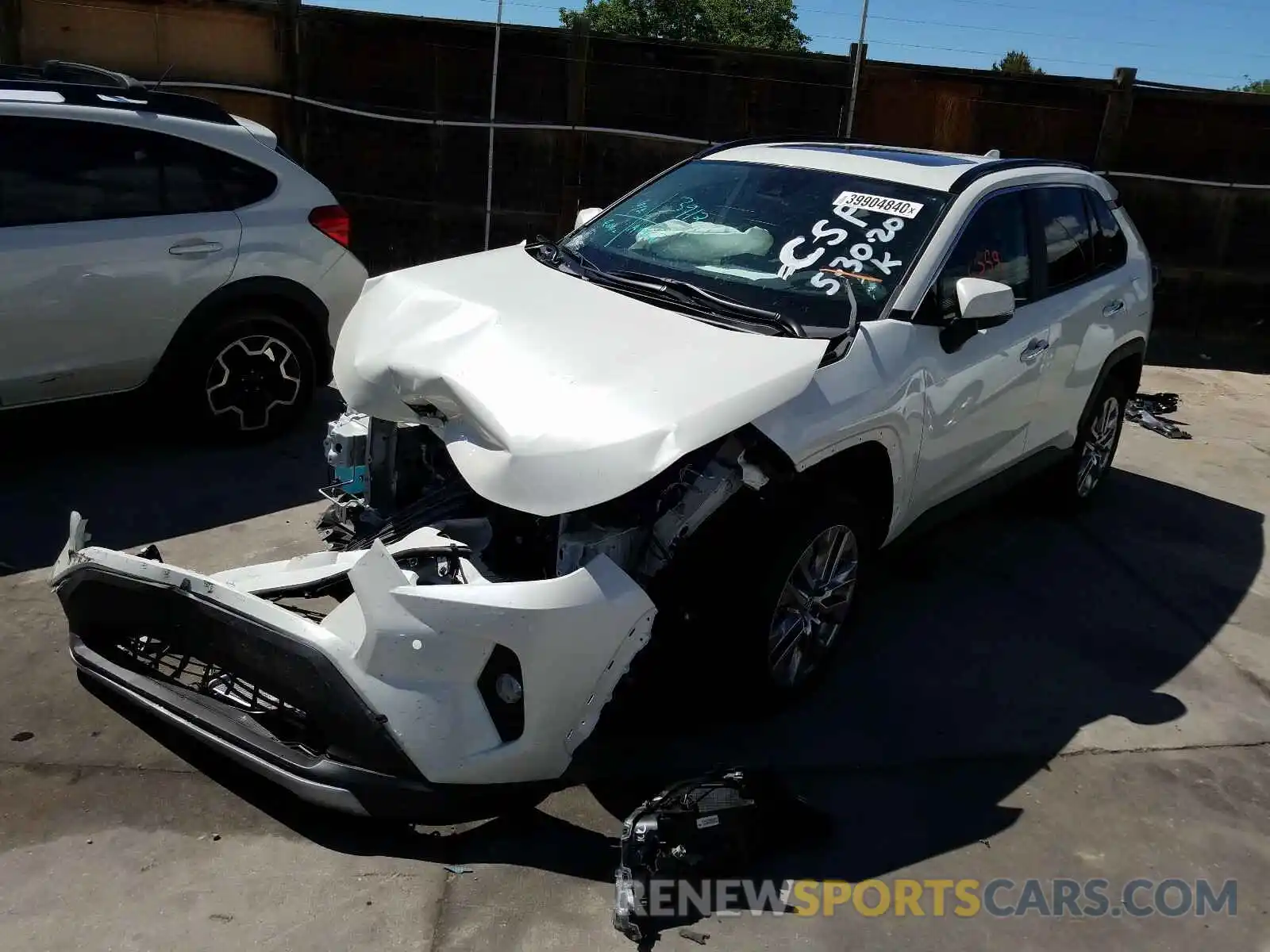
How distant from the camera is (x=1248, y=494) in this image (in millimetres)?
7020

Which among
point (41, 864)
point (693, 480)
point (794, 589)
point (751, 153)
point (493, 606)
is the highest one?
point (751, 153)

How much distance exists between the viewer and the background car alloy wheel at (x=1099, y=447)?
6.03 m

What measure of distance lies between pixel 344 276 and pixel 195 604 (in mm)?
3385

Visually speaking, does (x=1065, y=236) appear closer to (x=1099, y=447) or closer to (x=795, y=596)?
(x=1099, y=447)

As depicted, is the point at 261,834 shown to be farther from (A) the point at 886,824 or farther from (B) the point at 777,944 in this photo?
(A) the point at 886,824

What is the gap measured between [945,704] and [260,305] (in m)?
4.04

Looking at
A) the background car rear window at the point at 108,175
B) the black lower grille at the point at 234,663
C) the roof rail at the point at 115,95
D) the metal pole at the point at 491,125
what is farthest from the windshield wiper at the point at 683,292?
the metal pole at the point at 491,125

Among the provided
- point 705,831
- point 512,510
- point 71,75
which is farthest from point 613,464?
point 71,75

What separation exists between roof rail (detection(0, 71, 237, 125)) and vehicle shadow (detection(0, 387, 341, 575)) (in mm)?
1463

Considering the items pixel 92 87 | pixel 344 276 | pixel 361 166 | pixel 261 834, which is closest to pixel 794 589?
pixel 261 834

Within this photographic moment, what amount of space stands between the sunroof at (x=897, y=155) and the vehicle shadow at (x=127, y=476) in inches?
116

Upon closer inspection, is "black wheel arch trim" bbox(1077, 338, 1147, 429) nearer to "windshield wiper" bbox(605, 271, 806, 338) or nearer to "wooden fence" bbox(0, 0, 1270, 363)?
"windshield wiper" bbox(605, 271, 806, 338)

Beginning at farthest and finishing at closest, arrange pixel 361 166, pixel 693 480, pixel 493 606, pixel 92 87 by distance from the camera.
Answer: pixel 361 166 < pixel 92 87 < pixel 693 480 < pixel 493 606

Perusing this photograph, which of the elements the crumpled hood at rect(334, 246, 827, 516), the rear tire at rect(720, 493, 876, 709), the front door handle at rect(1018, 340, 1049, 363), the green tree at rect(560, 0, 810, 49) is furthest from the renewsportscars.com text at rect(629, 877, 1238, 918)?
the green tree at rect(560, 0, 810, 49)
